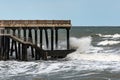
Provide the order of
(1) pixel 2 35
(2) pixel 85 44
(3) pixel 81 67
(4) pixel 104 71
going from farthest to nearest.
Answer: (2) pixel 85 44, (1) pixel 2 35, (3) pixel 81 67, (4) pixel 104 71

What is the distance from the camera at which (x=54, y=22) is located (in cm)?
5881

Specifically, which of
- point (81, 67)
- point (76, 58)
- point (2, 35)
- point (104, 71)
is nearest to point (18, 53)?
point (2, 35)

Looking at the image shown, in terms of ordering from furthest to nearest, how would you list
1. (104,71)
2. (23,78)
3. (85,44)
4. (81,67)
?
1. (85,44)
2. (81,67)
3. (104,71)
4. (23,78)

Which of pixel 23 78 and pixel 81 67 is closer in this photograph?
pixel 23 78

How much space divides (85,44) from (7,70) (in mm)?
27073

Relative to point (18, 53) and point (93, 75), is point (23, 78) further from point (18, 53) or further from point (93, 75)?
point (18, 53)

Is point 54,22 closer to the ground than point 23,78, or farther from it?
farther from it

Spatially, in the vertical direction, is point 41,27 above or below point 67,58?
above

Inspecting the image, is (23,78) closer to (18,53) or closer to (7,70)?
(7,70)

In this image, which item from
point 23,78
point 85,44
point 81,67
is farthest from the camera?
point 85,44

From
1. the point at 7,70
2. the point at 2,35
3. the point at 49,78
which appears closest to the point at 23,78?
the point at 49,78

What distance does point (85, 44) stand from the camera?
70.6 m

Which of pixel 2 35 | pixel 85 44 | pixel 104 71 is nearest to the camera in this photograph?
pixel 104 71

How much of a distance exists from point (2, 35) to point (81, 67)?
37.4ft
